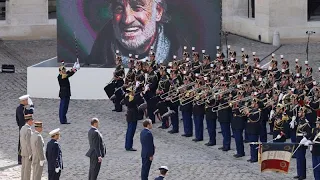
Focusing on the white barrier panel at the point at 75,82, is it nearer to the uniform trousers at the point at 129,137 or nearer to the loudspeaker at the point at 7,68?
the loudspeaker at the point at 7,68

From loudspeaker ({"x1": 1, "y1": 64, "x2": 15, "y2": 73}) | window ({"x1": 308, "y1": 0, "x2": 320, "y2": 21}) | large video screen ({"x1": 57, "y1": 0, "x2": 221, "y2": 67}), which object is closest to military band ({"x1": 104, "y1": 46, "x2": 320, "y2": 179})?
large video screen ({"x1": 57, "y1": 0, "x2": 221, "y2": 67})

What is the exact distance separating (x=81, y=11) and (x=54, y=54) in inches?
279

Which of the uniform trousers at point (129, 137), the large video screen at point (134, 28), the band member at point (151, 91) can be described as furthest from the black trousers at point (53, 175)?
the large video screen at point (134, 28)

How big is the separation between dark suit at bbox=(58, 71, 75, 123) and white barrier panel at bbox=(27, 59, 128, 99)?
8.32 feet

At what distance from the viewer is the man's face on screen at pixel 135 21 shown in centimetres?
3756

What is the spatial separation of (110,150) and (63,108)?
135 inches

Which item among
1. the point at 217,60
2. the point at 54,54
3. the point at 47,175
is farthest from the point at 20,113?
the point at 54,54

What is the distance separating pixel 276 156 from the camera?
28797 mm

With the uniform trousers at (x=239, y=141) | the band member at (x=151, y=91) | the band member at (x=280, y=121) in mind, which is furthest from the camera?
the band member at (x=151, y=91)

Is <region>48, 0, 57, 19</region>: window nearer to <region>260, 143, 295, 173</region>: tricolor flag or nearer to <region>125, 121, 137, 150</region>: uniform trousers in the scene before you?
<region>125, 121, 137, 150</region>: uniform trousers

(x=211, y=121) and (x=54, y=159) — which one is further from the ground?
(x=211, y=121)

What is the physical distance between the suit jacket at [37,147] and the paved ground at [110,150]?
107 centimetres

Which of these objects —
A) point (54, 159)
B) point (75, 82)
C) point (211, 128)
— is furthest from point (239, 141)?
point (75, 82)

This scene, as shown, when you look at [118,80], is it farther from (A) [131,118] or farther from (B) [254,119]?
(B) [254,119]
